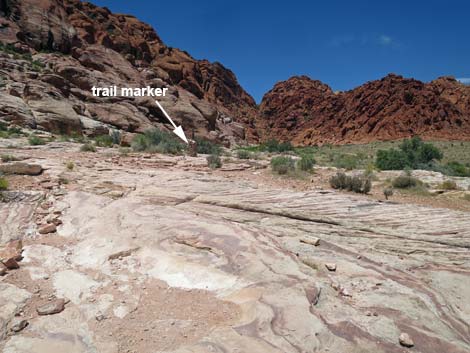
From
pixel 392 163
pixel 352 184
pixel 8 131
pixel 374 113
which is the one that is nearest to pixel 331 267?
pixel 352 184

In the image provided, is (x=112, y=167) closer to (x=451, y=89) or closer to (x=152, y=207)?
(x=152, y=207)

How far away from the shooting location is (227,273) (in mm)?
3775

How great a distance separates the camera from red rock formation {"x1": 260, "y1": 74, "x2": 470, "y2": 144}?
56500 mm

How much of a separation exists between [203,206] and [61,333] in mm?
3536

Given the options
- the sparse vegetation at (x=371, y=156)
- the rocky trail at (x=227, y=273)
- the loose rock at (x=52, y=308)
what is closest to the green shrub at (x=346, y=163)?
the sparse vegetation at (x=371, y=156)

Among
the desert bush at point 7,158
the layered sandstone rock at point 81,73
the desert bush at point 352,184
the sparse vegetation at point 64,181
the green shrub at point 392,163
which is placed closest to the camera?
the sparse vegetation at point 64,181

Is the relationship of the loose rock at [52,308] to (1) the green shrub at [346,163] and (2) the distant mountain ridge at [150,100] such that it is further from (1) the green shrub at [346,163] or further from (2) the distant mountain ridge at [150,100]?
(2) the distant mountain ridge at [150,100]

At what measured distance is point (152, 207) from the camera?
18.7 ft

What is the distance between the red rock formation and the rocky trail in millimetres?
56213

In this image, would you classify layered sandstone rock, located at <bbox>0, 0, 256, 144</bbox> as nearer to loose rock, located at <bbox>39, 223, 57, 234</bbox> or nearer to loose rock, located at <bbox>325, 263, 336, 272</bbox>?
loose rock, located at <bbox>39, 223, 57, 234</bbox>

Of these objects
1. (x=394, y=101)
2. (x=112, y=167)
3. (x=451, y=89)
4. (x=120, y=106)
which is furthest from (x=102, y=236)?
(x=451, y=89)

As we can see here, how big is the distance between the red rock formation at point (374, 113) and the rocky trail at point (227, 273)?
184ft

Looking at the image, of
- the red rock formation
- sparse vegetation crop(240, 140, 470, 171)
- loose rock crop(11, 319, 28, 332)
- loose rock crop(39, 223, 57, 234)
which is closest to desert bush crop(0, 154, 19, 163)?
loose rock crop(39, 223, 57, 234)

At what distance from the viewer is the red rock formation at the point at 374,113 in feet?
185
